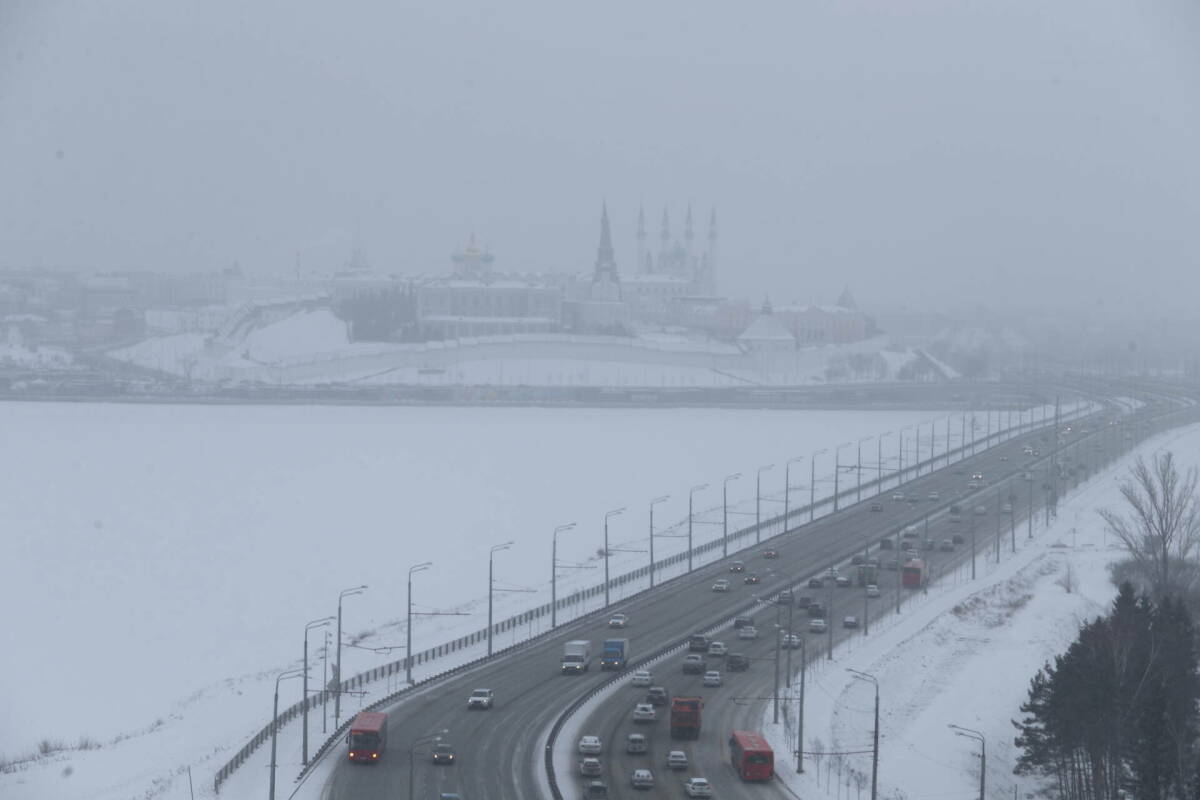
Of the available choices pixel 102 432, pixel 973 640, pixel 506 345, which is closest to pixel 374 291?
pixel 506 345

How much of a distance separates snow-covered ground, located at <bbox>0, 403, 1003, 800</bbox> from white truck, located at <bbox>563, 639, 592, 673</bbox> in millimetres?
1667

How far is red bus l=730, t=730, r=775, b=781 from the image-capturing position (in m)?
6.54

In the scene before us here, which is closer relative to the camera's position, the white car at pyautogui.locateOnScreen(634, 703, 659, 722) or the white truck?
the white car at pyautogui.locateOnScreen(634, 703, 659, 722)

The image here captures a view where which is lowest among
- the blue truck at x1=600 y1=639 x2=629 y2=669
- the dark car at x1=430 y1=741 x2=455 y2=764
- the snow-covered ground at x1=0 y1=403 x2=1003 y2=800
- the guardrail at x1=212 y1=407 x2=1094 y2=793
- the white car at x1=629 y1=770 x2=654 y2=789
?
the snow-covered ground at x1=0 y1=403 x2=1003 y2=800

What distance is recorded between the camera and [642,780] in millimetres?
6273

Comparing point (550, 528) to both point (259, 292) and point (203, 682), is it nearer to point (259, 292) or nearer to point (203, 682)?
point (203, 682)

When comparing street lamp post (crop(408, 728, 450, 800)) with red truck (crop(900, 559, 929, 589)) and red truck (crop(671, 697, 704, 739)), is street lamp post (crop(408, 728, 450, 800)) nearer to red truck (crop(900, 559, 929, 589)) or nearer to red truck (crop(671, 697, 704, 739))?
red truck (crop(671, 697, 704, 739))

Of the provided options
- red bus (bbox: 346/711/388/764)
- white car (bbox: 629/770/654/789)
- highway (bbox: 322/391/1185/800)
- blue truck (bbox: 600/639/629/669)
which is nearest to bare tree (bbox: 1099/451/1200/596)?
highway (bbox: 322/391/1185/800)

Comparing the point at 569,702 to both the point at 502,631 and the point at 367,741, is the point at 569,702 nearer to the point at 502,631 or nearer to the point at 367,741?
the point at 367,741

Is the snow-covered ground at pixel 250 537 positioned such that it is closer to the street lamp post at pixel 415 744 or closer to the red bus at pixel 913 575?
the street lamp post at pixel 415 744

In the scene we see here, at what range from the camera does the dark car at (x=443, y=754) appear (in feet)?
21.8

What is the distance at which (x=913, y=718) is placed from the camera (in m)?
8.34

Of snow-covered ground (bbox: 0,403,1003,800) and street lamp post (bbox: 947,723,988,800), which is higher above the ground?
street lamp post (bbox: 947,723,988,800)

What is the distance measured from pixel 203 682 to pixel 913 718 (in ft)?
14.7
